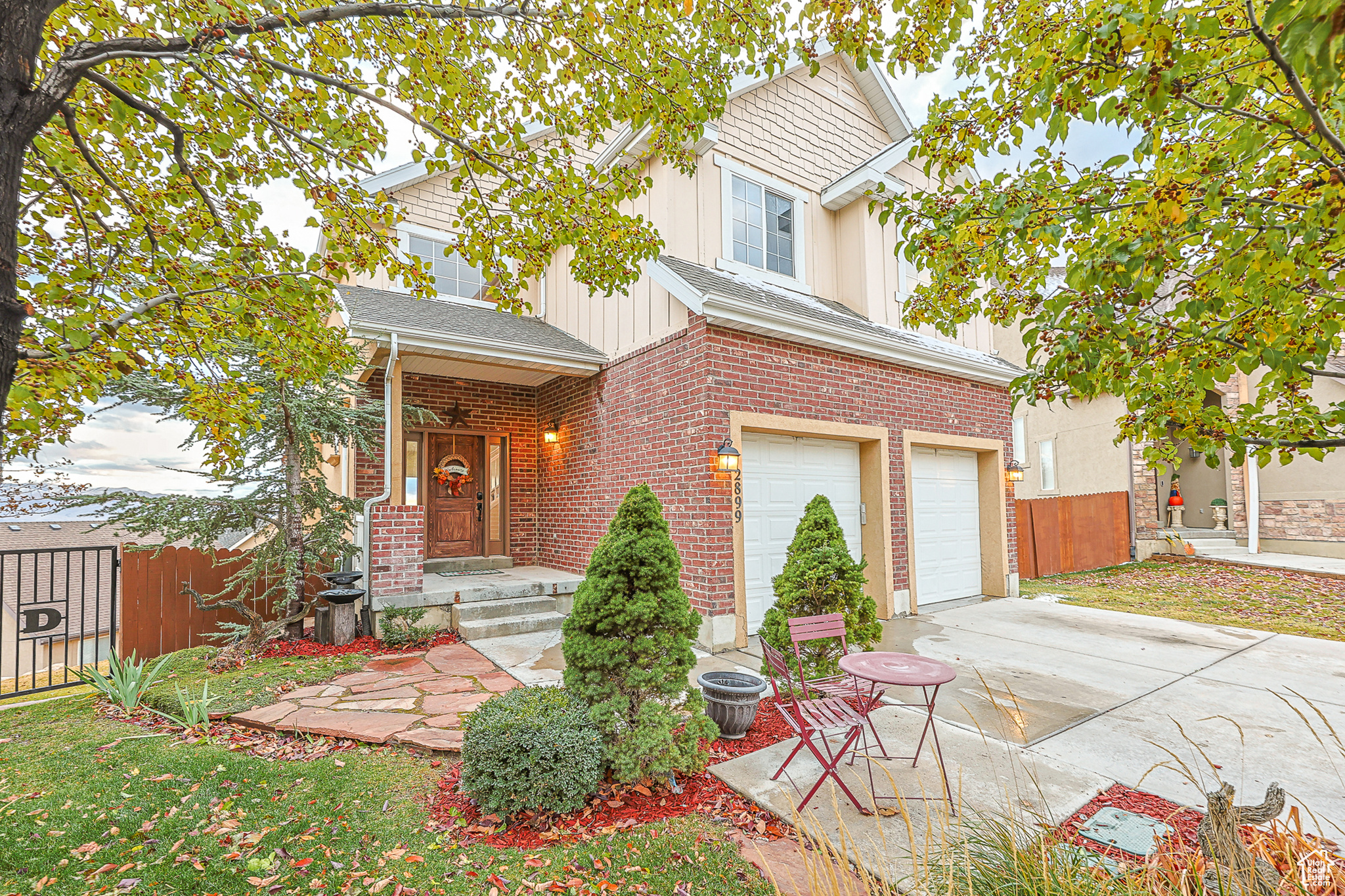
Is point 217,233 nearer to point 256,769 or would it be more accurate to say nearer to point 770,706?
point 256,769

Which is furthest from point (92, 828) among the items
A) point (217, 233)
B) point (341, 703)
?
point (217, 233)

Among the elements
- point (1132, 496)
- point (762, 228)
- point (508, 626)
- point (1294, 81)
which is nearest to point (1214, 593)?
point (1132, 496)

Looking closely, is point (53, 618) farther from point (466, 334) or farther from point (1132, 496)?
point (1132, 496)

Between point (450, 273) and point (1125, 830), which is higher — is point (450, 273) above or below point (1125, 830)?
above

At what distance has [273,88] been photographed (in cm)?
345

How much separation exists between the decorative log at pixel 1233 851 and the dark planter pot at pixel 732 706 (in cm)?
231

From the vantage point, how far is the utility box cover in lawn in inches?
104

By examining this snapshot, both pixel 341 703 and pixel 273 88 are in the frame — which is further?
pixel 341 703

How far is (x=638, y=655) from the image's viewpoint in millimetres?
3416

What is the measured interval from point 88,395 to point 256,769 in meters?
2.37

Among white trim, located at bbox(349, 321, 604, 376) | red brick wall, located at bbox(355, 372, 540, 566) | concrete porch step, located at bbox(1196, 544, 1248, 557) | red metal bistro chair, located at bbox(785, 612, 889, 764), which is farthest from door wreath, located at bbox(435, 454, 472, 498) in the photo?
concrete porch step, located at bbox(1196, 544, 1248, 557)

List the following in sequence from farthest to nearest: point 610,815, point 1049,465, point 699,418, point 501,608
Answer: point 1049,465, point 501,608, point 699,418, point 610,815

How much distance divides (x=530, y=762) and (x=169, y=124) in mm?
3617

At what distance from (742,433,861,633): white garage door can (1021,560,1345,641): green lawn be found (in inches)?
187
